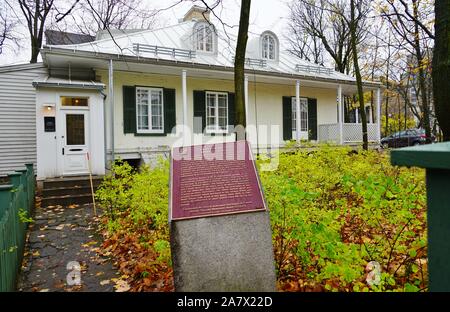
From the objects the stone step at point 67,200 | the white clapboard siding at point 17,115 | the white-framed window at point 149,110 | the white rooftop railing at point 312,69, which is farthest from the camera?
the white rooftop railing at point 312,69

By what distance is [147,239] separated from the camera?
577 centimetres

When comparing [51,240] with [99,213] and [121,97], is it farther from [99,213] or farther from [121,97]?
[121,97]

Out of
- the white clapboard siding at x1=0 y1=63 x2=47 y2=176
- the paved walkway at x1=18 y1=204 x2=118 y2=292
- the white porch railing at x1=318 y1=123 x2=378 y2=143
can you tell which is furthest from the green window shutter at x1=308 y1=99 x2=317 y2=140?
the paved walkway at x1=18 y1=204 x2=118 y2=292

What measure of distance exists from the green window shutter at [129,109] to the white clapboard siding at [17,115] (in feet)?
11.2

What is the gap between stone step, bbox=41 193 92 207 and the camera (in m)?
9.19

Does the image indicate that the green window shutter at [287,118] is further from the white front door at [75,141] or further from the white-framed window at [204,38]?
the white front door at [75,141]

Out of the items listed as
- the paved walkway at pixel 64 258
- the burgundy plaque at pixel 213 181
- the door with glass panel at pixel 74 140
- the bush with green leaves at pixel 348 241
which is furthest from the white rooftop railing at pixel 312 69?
the burgundy plaque at pixel 213 181

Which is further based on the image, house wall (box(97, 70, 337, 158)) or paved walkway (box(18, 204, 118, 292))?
house wall (box(97, 70, 337, 158))

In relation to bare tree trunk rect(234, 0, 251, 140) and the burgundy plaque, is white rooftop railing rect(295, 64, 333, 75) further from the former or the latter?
the burgundy plaque

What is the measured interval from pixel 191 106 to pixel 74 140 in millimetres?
5913

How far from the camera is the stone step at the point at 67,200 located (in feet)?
30.1

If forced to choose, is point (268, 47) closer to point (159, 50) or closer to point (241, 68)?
point (159, 50)

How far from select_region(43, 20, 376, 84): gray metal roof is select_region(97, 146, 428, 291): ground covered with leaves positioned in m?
7.22

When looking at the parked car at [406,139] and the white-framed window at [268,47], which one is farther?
the parked car at [406,139]
